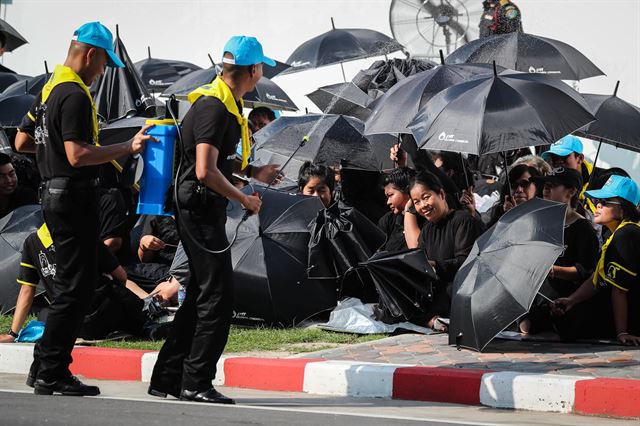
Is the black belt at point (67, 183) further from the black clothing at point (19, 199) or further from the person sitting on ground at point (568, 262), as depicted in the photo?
the black clothing at point (19, 199)

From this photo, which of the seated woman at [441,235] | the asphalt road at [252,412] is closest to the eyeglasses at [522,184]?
the seated woman at [441,235]

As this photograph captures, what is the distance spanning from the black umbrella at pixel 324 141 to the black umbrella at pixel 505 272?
2408 mm

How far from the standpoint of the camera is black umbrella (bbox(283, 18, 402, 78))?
14.3 metres

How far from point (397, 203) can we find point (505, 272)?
204 cm

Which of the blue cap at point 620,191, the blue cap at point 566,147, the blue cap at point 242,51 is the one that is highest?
the blue cap at point 242,51

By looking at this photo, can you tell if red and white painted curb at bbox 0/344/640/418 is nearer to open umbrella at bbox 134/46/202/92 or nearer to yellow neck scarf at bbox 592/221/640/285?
yellow neck scarf at bbox 592/221/640/285

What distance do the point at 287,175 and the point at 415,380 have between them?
5573mm

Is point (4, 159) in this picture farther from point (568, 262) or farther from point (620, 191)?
point (620, 191)

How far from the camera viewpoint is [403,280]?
8883 millimetres

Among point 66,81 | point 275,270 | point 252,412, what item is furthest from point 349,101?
point 252,412

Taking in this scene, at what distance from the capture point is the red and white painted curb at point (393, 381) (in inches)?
258

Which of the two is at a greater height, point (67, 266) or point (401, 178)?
point (401, 178)

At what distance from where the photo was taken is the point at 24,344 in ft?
28.0

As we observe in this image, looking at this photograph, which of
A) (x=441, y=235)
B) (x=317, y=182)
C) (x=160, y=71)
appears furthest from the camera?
(x=160, y=71)
